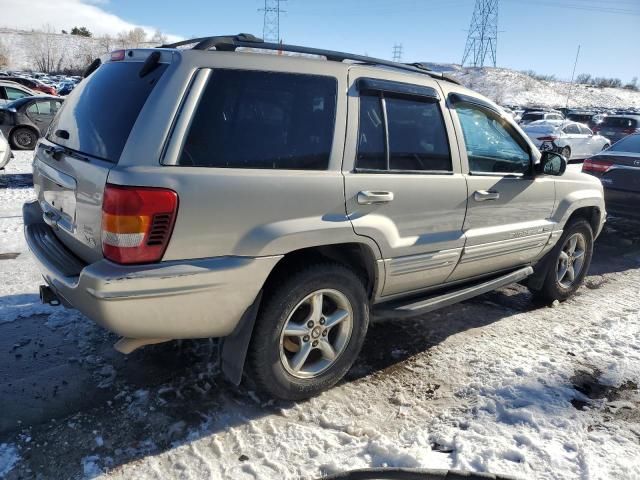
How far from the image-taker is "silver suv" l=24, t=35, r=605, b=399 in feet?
7.47

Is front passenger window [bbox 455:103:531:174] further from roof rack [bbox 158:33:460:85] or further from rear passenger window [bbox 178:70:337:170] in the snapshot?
rear passenger window [bbox 178:70:337:170]

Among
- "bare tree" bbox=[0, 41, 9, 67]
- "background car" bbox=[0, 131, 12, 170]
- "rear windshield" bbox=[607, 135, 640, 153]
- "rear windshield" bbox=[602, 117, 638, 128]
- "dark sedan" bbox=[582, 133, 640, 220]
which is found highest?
"bare tree" bbox=[0, 41, 9, 67]

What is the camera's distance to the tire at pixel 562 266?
15.0ft

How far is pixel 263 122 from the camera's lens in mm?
2559

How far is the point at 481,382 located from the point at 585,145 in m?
17.1

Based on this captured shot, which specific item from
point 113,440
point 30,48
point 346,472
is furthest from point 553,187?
point 30,48

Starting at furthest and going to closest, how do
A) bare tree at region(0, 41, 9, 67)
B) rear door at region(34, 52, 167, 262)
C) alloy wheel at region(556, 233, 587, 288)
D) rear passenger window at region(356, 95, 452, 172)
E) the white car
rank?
bare tree at region(0, 41, 9, 67) → the white car → alloy wheel at region(556, 233, 587, 288) → rear passenger window at region(356, 95, 452, 172) → rear door at region(34, 52, 167, 262)

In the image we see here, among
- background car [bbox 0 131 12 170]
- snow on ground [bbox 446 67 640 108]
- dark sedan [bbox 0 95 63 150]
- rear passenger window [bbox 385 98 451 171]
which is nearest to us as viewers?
rear passenger window [bbox 385 98 451 171]

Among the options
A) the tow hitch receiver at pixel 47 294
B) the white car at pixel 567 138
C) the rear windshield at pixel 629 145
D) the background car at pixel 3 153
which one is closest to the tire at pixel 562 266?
the rear windshield at pixel 629 145

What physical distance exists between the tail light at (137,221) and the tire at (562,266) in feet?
12.2

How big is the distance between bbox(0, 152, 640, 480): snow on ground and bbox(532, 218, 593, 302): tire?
543 millimetres

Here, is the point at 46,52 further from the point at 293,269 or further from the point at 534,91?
the point at 293,269

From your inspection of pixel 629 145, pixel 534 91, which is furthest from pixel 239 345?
pixel 534 91

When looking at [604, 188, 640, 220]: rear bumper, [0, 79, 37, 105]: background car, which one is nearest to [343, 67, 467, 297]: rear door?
[604, 188, 640, 220]: rear bumper
